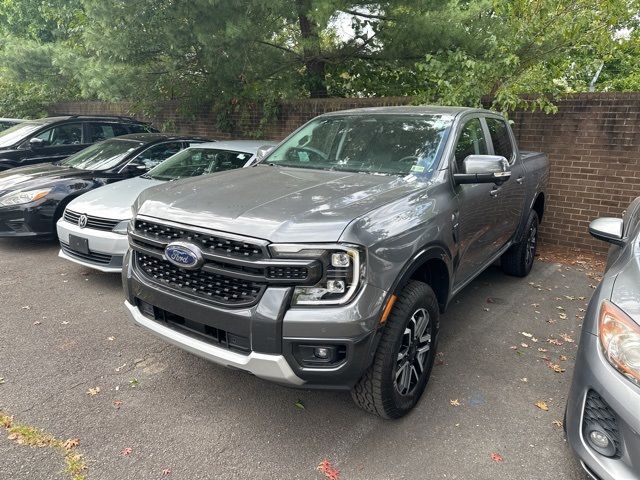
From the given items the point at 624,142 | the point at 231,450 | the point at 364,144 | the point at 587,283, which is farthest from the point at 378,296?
the point at 624,142

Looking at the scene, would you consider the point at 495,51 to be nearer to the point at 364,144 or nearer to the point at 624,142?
the point at 624,142

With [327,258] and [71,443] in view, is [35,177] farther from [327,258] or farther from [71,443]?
[327,258]

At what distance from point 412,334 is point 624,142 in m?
4.97

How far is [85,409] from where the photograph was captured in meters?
2.90

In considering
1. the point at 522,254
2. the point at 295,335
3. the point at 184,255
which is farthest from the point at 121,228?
the point at 522,254

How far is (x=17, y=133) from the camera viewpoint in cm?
810

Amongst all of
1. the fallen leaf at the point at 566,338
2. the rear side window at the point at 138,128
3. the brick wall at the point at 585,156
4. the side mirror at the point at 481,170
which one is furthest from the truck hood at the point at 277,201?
the rear side window at the point at 138,128

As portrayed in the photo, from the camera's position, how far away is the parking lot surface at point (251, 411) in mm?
2502

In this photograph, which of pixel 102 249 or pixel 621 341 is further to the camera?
pixel 102 249

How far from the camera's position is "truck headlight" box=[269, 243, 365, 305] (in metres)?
2.32

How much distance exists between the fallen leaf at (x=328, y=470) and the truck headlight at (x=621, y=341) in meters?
1.42

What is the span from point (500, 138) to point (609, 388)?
3193 mm

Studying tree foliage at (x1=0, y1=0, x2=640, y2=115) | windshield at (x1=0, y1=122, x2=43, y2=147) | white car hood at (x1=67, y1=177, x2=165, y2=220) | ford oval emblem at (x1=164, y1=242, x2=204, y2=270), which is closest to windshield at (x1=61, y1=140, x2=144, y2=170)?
white car hood at (x1=67, y1=177, x2=165, y2=220)

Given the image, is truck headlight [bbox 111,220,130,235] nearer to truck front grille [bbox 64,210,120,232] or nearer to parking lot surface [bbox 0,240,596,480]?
truck front grille [bbox 64,210,120,232]
